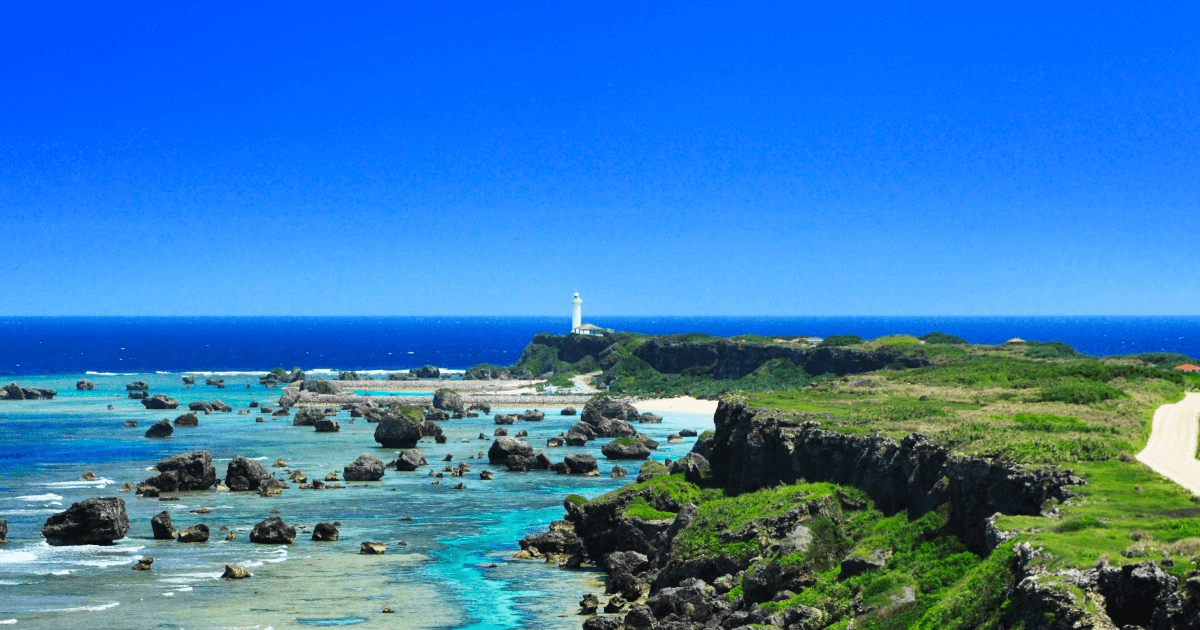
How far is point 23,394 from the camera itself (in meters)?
164

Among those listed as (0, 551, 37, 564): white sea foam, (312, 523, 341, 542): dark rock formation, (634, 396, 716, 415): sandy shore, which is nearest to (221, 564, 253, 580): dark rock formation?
(312, 523, 341, 542): dark rock formation

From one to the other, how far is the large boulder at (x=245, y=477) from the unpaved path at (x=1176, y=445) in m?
59.4

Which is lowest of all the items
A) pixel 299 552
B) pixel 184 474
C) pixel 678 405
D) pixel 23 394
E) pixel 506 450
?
pixel 299 552

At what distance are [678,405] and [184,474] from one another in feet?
261

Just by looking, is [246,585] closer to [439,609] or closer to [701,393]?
[439,609]

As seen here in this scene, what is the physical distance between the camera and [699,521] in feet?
166

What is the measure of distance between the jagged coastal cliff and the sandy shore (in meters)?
70.0

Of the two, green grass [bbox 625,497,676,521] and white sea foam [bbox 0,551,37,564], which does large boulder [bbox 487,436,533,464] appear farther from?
white sea foam [bbox 0,551,37,564]

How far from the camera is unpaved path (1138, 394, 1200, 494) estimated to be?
39419 millimetres

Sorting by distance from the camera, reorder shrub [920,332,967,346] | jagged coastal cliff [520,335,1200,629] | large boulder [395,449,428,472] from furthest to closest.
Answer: shrub [920,332,967,346]
large boulder [395,449,428,472]
jagged coastal cliff [520,335,1200,629]

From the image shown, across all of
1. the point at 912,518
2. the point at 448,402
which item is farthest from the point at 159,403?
the point at 912,518

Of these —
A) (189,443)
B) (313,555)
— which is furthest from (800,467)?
(189,443)

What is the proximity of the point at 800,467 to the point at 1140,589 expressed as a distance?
27494 mm

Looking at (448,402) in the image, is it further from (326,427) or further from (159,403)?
(159,403)
